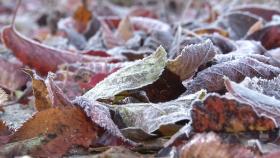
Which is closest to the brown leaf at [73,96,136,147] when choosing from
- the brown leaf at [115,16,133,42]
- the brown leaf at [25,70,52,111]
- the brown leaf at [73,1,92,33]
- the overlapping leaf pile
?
the overlapping leaf pile

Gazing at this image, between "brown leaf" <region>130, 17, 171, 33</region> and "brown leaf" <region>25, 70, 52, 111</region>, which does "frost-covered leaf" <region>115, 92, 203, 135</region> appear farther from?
"brown leaf" <region>130, 17, 171, 33</region>

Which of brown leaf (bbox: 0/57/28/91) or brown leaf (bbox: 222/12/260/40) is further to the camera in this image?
brown leaf (bbox: 222/12/260/40)

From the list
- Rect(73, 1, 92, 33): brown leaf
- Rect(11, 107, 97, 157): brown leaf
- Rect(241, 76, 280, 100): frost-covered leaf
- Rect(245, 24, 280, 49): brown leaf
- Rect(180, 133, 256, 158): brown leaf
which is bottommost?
Rect(180, 133, 256, 158): brown leaf

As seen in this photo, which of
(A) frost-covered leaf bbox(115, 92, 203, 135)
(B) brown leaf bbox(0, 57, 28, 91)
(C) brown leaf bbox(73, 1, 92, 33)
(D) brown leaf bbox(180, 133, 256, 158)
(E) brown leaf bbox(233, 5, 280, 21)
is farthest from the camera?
(C) brown leaf bbox(73, 1, 92, 33)

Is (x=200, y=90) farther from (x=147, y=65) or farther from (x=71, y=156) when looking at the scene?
(x=71, y=156)

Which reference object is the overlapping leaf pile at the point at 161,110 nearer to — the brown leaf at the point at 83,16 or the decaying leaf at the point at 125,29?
the decaying leaf at the point at 125,29

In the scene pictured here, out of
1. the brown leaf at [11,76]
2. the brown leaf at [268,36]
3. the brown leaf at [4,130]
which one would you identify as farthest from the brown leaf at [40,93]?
the brown leaf at [268,36]

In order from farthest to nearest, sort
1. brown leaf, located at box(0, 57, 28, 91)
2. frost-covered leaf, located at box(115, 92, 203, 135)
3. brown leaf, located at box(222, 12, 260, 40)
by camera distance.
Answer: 1. brown leaf, located at box(222, 12, 260, 40)
2. brown leaf, located at box(0, 57, 28, 91)
3. frost-covered leaf, located at box(115, 92, 203, 135)
